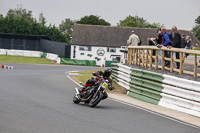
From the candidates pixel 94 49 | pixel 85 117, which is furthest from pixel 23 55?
pixel 85 117

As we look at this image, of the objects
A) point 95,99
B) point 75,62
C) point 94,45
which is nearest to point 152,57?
point 95,99

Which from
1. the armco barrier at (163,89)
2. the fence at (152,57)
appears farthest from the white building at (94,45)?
the armco barrier at (163,89)

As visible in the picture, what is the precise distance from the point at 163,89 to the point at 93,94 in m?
2.91

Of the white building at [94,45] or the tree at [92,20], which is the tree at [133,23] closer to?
the tree at [92,20]

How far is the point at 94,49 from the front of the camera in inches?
3396

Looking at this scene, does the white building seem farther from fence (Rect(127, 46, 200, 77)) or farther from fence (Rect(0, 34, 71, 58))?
fence (Rect(127, 46, 200, 77))

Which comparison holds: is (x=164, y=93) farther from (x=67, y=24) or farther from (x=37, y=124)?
(x=67, y=24)

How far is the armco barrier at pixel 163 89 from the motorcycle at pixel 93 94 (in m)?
2.45

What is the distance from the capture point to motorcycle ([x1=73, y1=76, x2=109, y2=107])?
546 inches

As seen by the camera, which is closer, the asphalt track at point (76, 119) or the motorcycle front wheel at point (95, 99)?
the asphalt track at point (76, 119)

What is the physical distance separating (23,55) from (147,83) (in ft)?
168

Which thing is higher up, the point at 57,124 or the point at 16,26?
the point at 16,26

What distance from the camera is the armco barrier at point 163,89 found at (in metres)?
14.1

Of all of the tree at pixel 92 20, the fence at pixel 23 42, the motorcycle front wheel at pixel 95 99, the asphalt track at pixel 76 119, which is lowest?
the asphalt track at pixel 76 119
